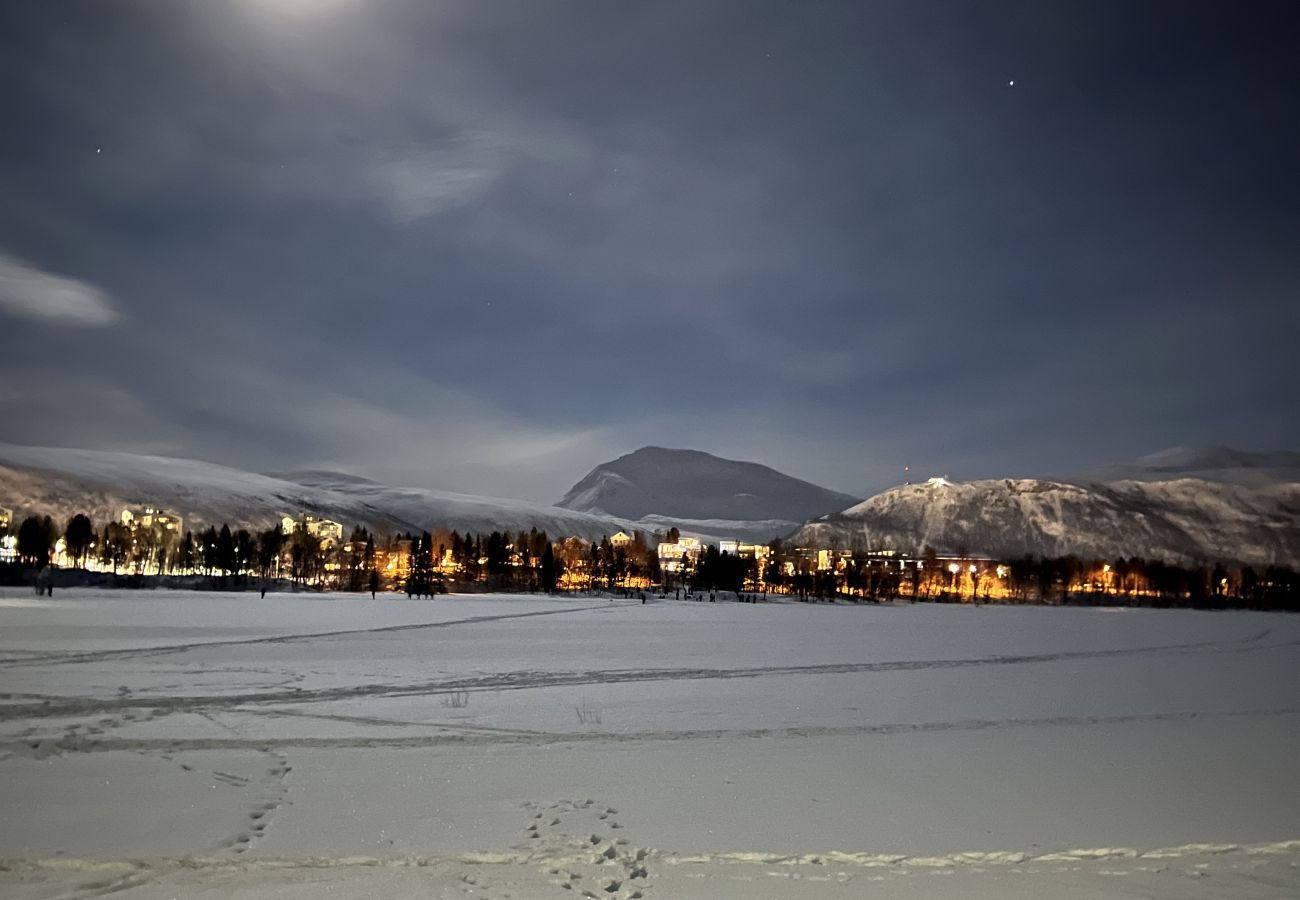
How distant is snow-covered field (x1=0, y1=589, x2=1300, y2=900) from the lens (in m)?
11.5

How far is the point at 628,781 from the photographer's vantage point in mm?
16312

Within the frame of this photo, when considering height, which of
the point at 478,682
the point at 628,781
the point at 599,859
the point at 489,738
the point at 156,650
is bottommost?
the point at 156,650

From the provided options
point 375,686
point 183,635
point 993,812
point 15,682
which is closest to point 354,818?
point 993,812

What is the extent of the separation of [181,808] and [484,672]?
1901cm

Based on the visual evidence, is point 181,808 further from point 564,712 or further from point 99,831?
point 564,712

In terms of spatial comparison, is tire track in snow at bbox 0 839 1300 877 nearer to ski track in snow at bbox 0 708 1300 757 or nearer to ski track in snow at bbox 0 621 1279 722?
ski track in snow at bbox 0 708 1300 757

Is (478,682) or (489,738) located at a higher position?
(489,738)

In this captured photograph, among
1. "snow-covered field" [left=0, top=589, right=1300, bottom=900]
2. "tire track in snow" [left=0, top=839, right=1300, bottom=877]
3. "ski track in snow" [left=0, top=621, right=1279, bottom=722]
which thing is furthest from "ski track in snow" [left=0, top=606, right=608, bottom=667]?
"tire track in snow" [left=0, top=839, right=1300, bottom=877]

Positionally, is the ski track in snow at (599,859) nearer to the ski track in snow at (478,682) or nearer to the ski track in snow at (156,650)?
the ski track in snow at (478,682)

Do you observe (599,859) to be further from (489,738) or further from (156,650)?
(156,650)

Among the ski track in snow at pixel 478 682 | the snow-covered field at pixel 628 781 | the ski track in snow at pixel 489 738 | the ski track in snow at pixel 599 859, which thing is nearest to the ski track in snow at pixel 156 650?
the ski track in snow at pixel 478 682

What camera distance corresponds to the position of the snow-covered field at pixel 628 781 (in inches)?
452

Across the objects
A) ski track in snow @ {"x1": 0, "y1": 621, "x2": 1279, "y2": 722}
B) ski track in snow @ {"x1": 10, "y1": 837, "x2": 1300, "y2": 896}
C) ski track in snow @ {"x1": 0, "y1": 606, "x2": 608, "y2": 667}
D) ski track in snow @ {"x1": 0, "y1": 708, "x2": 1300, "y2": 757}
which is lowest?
ski track in snow @ {"x1": 0, "y1": 606, "x2": 608, "y2": 667}

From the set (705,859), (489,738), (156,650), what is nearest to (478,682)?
(489,738)
